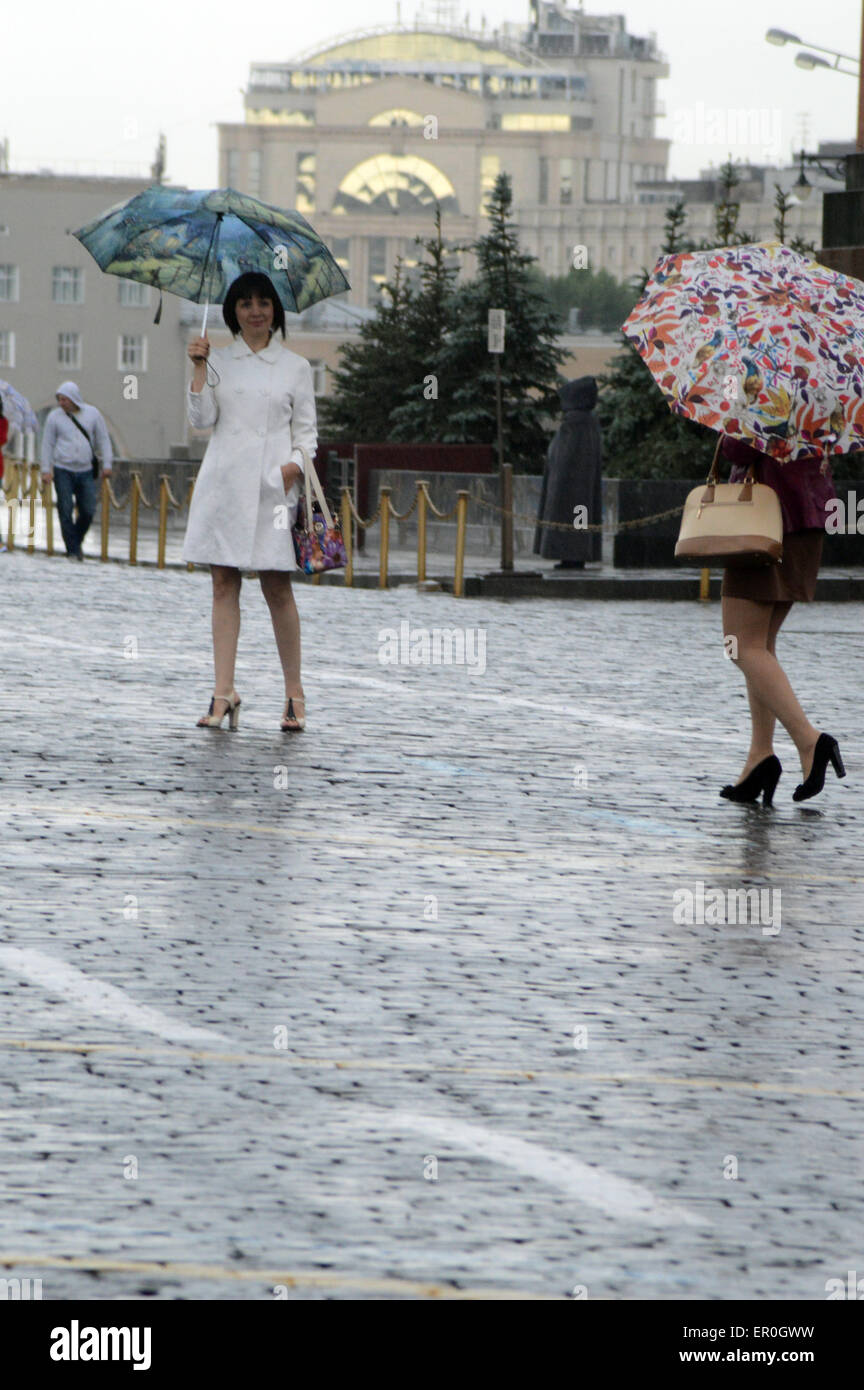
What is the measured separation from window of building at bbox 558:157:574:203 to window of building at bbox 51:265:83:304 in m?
84.3

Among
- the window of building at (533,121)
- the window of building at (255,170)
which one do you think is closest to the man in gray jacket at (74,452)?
the window of building at (255,170)

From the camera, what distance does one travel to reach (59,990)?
5738mm

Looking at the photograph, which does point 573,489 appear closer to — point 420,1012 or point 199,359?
point 199,359

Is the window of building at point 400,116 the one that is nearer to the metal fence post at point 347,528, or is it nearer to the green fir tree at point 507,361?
the green fir tree at point 507,361

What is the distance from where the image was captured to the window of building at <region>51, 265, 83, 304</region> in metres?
109

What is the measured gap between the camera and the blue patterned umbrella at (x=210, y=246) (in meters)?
11.2

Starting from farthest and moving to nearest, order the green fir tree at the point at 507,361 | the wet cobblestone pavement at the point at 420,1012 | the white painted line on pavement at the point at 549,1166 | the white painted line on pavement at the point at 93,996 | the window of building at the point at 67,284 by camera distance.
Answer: the window of building at the point at 67,284
the green fir tree at the point at 507,361
the white painted line on pavement at the point at 93,996
the white painted line on pavement at the point at 549,1166
the wet cobblestone pavement at the point at 420,1012

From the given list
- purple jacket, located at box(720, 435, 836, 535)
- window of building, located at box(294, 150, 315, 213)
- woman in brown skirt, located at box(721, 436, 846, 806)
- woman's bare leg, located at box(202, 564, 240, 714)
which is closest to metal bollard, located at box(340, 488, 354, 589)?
woman's bare leg, located at box(202, 564, 240, 714)

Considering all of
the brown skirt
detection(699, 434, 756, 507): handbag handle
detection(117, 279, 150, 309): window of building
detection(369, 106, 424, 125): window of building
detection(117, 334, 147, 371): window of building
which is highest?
detection(369, 106, 424, 125): window of building

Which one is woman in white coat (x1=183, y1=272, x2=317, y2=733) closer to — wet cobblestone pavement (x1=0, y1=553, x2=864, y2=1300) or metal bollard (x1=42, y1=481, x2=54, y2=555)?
wet cobblestone pavement (x1=0, y1=553, x2=864, y2=1300)

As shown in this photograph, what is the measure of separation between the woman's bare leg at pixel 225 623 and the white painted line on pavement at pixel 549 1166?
5718 millimetres

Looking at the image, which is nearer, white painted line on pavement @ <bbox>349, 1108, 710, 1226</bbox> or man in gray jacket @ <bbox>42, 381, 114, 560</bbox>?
white painted line on pavement @ <bbox>349, 1108, 710, 1226</bbox>

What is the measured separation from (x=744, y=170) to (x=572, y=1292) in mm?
170223

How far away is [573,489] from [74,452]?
484 centimetres
